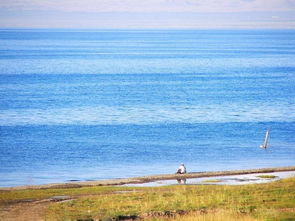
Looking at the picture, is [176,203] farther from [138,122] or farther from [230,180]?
[138,122]

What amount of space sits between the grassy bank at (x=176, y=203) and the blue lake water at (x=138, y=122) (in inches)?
553

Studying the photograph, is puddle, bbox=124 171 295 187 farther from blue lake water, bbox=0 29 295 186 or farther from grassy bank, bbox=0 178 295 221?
blue lake water, bbox=0 29 295 186

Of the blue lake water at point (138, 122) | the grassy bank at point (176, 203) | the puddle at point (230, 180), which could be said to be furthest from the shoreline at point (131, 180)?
the grassy bank at point (176, 203)

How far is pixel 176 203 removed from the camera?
2856 centimetres

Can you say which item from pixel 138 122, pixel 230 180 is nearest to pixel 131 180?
pixel 230 180

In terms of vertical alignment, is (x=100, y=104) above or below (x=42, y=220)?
above

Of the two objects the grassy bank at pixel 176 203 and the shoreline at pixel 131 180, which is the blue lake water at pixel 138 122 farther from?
the grassy bank at pixel 176 203

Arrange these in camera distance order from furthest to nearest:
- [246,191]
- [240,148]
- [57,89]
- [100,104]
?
[57,89] < [100,104] < [240,148] < [246,191]

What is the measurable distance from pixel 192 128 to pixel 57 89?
1925 inches

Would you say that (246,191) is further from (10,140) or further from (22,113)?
(22,113)

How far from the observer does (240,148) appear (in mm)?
63656

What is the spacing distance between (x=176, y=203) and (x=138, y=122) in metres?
53.1

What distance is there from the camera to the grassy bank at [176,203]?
81.7ft

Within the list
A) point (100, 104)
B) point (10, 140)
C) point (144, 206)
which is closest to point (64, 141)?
point (10, 140)
